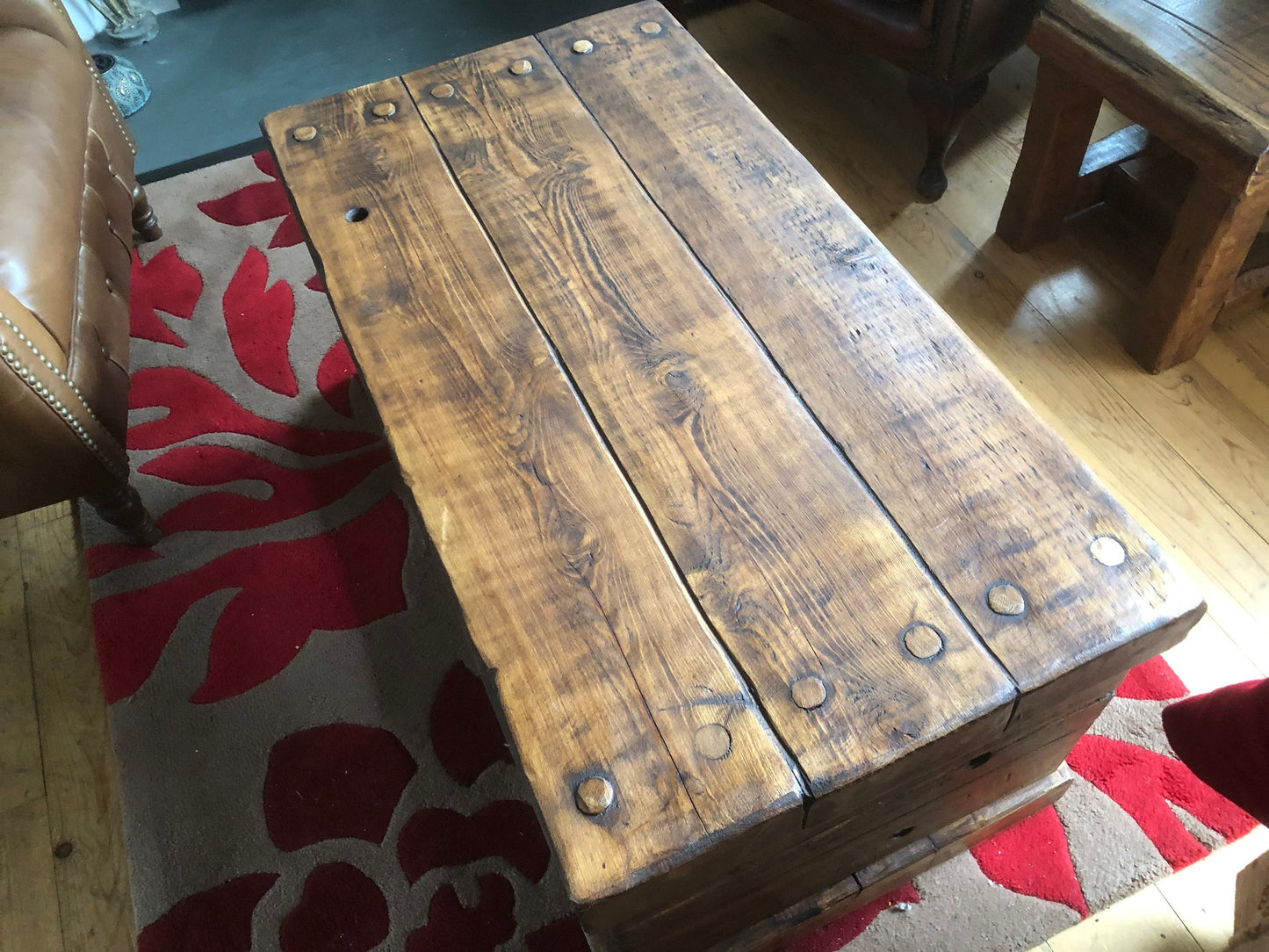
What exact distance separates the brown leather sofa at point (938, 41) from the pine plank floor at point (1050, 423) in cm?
15

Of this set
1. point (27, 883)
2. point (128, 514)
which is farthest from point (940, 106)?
point (27, 883)

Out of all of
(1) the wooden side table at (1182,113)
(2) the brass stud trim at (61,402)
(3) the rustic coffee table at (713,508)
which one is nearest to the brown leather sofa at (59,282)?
(2) the brass stud trim at (61,402)

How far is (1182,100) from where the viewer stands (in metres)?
1.17

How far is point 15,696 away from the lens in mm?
1234

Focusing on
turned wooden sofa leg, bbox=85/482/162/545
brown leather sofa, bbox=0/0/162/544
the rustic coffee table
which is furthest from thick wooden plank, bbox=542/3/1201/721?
turned wooden sofa leg, bbox=85/482/162/545

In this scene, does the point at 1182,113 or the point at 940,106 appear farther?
the point at 940,106

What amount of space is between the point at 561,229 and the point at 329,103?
0.40 metres

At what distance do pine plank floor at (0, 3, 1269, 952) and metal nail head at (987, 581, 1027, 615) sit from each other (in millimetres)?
504

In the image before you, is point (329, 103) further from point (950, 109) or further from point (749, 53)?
point (749, 53)

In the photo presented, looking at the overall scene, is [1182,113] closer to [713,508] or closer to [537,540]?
[713,508]

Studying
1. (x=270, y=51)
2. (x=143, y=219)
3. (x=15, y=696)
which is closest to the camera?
(x=15, y=696)

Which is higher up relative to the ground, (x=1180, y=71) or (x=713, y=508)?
(x=1180, y=71)

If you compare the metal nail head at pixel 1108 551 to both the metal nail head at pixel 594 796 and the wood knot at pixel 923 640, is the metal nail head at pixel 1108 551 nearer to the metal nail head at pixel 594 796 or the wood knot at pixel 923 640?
the wood knot at pixel 923 640

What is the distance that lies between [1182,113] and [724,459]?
0.85 metres
